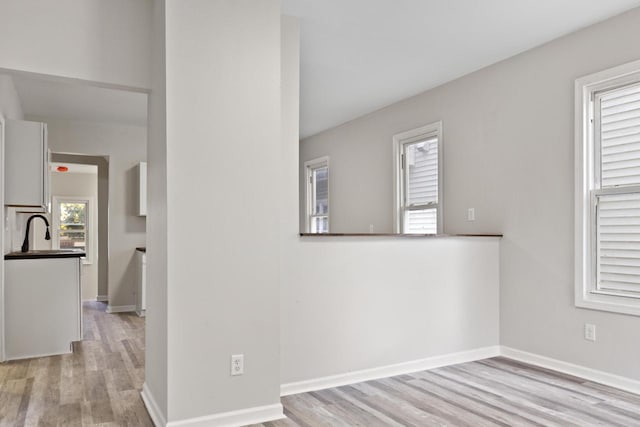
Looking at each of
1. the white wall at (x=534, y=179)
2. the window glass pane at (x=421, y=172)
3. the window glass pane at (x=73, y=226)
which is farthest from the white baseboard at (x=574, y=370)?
the window glass pane at (x=73, y=226)

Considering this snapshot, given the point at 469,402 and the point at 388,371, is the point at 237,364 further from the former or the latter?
the point at 469,402

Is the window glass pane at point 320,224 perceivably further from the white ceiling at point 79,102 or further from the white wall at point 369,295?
the white wall at point 369,295

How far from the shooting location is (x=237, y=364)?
2.66 metres

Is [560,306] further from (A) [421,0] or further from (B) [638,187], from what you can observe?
(A) [421,0]

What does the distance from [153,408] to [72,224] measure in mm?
6912

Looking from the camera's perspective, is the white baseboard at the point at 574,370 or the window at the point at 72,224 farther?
the window at the point at 72,224

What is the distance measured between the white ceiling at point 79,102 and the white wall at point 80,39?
1.88 metres

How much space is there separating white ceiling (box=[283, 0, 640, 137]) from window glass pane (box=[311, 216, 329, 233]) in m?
2.64

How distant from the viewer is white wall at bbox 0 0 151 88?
8.57ft

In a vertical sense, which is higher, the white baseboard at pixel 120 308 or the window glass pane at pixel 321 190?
the window glass pane at pixel 321 190

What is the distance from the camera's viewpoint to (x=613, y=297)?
3324mm

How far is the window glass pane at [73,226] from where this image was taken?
28.1 ft

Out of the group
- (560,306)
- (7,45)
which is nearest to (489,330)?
(560,306)

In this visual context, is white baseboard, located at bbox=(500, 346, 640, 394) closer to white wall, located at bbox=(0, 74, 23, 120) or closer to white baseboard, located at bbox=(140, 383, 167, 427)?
white baseboard, located at bbox=(140, 383, 167, 427)
